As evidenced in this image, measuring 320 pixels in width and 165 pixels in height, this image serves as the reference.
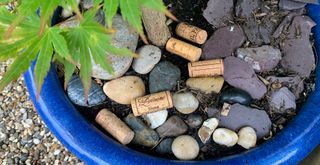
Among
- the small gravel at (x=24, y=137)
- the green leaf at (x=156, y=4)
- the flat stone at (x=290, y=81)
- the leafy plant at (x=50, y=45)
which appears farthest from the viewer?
the small gravel at (x=24, y=137)

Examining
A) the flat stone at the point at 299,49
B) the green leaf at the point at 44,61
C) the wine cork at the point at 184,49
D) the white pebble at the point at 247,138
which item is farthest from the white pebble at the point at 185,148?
the green leaf at the point at 44,61

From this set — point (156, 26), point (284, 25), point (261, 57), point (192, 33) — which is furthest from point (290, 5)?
point (156, 26)

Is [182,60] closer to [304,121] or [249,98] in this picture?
[249,98]

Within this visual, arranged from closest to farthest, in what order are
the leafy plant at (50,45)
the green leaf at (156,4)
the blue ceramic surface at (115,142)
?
the green leaf at (156,4), the leafy plant at (50,45), the blue ceramic surface at (115,142)

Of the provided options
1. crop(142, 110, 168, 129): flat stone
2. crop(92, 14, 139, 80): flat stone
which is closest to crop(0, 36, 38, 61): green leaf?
crop(92, 14, 139, 80): flat stone

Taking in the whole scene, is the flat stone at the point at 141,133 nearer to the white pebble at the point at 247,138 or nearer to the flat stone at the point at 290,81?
the white pebble at the point at 247,138

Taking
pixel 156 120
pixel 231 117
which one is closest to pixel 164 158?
pixel 156 120

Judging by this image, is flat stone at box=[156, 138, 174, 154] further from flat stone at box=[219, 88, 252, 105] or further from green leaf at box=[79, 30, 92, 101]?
green leaf at box=[79, 30, 92, 101]
